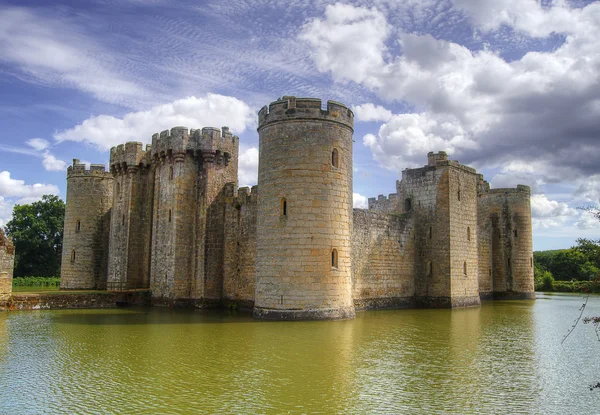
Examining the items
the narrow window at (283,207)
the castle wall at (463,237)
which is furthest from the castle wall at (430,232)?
the narrow window at (283,207)

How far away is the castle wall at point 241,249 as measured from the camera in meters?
23.6

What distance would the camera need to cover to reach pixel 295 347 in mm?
13320

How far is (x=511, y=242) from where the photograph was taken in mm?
34812

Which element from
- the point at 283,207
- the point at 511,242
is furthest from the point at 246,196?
the point at 511,242

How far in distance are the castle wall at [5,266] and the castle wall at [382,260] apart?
14.3 meters

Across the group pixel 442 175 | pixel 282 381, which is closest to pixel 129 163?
pixel 442 175

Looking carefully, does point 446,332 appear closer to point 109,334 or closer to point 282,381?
point 282,381

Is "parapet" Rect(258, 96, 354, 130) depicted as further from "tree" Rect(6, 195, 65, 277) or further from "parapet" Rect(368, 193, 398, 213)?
"tree" Rect(6, 195, 65, 277)

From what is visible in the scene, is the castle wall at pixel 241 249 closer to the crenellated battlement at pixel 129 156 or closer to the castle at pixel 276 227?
the castle at pixel 276 227

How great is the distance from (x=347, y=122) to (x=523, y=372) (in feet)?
→ 40.6

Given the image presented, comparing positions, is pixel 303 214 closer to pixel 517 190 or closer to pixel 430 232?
pixel 430 232

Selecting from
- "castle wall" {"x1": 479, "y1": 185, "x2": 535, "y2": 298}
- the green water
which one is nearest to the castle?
"castle wall" {"x1": 479, "y1": 185, "x2": 535, "y2": 298}

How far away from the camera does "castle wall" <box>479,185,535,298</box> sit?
1355 inches

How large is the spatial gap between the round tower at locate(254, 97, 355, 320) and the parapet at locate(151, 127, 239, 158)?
5.41 meters
